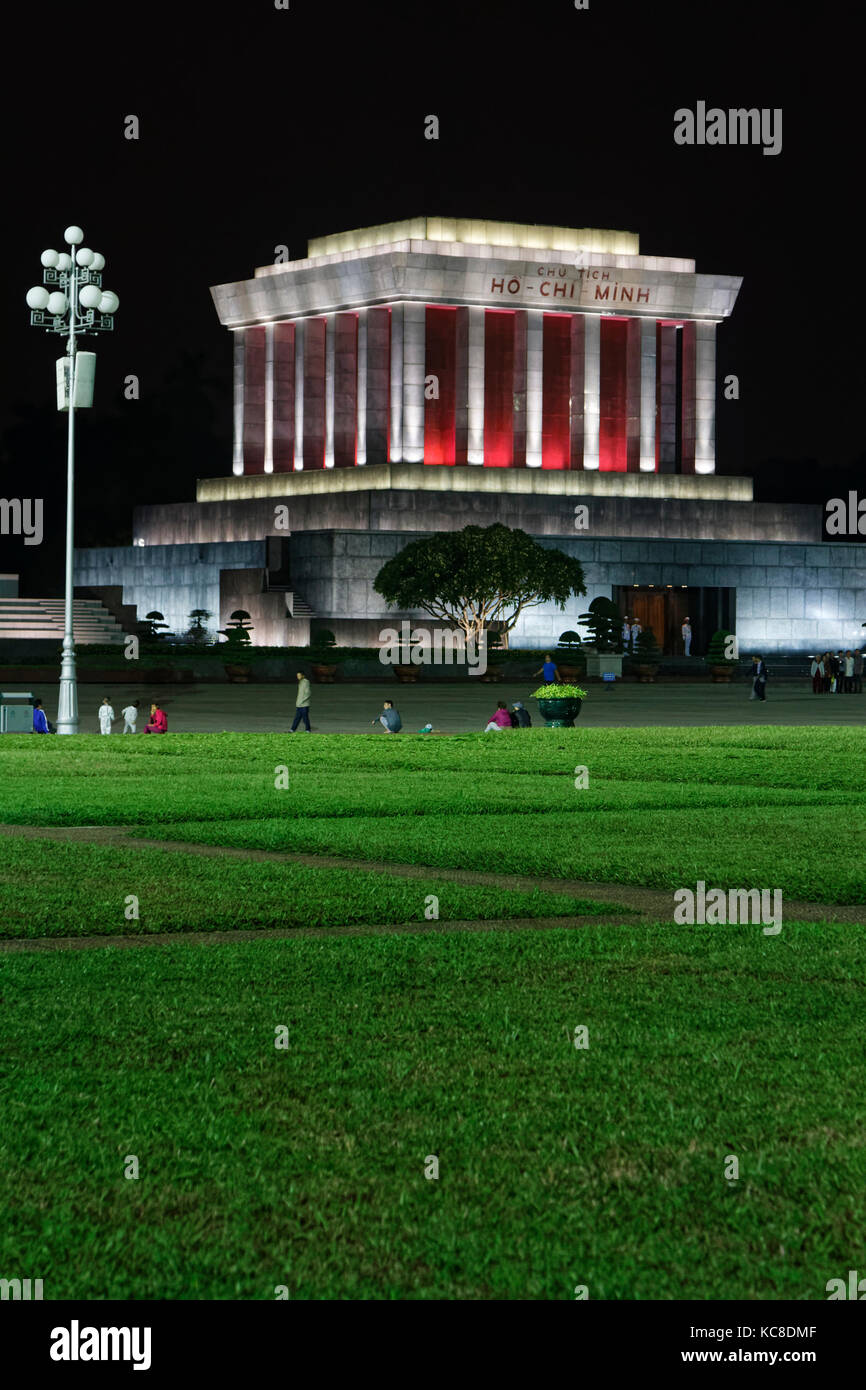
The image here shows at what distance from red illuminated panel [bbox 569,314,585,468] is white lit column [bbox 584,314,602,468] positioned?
0.63ft

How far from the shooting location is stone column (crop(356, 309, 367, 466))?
85.6m

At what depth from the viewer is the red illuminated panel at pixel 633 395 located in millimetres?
90562

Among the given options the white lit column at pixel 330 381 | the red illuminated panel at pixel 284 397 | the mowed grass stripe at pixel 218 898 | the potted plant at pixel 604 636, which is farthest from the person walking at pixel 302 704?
the red illuminated panel at pixel 284 397

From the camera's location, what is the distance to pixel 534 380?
292ft

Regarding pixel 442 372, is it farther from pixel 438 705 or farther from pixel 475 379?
pixel 438 705

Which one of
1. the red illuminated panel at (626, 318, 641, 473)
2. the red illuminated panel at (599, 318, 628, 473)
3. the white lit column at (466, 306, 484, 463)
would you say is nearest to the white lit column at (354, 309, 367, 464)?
the white lit column at (466, 306, 484, 463)

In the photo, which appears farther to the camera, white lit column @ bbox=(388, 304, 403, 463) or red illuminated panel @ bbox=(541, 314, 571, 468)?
red illuminated panel @ bbox=(541, 314, 571, 468)

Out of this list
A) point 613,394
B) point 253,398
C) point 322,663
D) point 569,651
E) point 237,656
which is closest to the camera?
point 237,656

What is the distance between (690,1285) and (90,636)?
67850 millimetres

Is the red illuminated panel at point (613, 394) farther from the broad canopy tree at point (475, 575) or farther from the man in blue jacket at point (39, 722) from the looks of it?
the man in blue jacket at point (39, 722)

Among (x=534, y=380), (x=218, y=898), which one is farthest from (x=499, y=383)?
(x=218, y=898)

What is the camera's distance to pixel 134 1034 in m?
9.65

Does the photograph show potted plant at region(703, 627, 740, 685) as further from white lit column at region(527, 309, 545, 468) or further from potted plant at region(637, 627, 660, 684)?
white lit column at region(527, 309, 545, 468)

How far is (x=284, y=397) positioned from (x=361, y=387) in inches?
274
